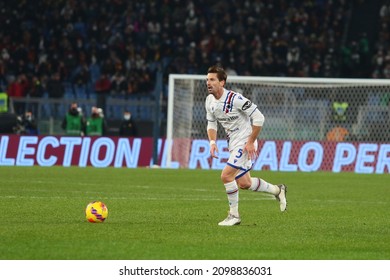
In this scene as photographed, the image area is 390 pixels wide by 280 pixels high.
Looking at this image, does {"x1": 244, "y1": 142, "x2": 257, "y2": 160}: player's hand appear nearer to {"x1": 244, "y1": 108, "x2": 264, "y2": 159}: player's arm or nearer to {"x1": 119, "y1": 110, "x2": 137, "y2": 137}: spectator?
{"x1": 244, "y1": 108, "x2": 264, "y2": 159}: player's arm

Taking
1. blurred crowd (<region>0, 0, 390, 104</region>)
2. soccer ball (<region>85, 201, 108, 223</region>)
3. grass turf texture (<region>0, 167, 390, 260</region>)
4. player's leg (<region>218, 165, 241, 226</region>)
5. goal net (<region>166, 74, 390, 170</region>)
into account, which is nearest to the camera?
grass turf texture (<region>0, 167, 390, 260</region>)

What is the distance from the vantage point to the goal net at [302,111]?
98.3 feet

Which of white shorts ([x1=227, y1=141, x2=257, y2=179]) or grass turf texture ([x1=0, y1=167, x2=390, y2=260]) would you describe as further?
white shorts ([x1=227, y1=141, x2=257, y2=179])

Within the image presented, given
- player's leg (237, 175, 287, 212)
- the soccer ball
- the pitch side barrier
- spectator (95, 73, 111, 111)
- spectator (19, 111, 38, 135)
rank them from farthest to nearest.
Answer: spectator (95, 73, 111, 111)
spectator (19, 111, 38, 135)
the pitch side barrier
player's leg (237, 175, 287, 212)
the soccer ball

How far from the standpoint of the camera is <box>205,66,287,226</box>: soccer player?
1390 cm

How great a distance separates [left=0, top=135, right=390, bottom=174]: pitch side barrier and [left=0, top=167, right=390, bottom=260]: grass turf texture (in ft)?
16.2

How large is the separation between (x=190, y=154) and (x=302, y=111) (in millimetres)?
3355

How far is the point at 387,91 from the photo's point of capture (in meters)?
30.7

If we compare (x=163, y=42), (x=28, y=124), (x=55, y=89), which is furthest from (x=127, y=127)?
(x=163, y=42)

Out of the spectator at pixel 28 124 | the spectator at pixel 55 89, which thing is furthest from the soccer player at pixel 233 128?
the spectator at pixel 55 89

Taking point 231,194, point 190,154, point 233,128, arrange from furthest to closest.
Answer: point 190,154 < point 233,128 < point 231,194

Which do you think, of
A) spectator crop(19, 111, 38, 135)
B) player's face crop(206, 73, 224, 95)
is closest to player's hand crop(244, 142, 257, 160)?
player's face crop(206, 73, 224, 95)

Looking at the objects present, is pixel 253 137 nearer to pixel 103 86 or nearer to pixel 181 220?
pixel 181 220

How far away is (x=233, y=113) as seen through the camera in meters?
14.2
